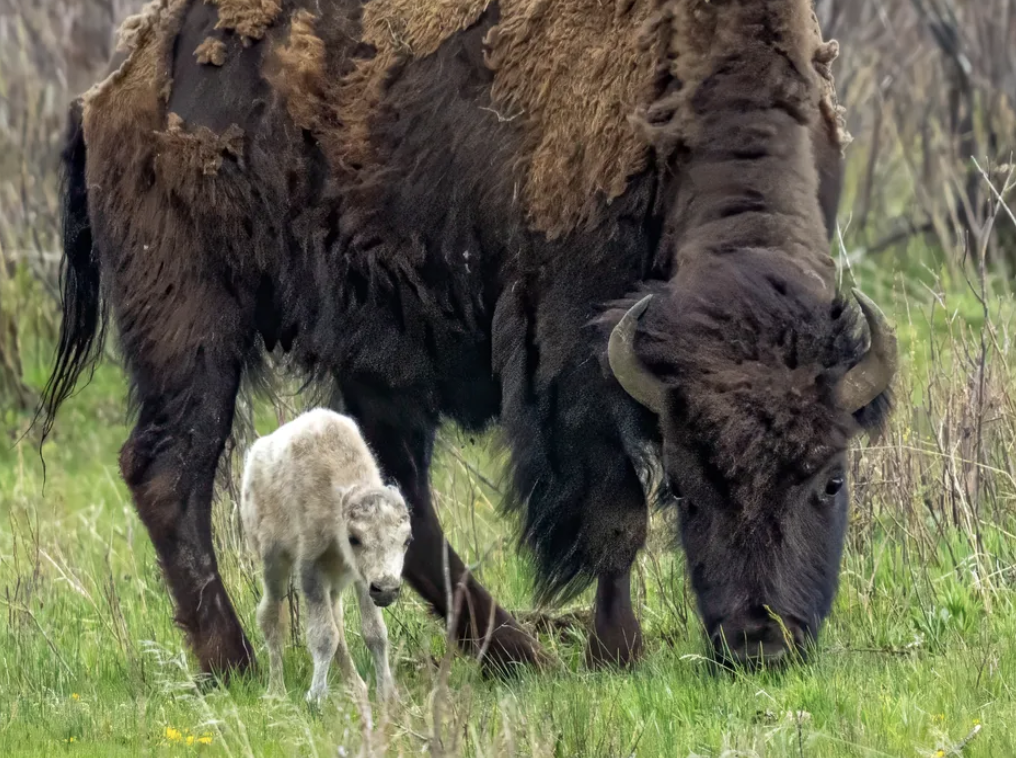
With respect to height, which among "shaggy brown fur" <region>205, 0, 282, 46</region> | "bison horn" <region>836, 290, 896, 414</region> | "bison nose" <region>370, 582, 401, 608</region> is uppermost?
"shaggy brown fur" <region>205, 0, 282, 46</region>

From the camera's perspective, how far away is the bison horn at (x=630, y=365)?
5.06 metres

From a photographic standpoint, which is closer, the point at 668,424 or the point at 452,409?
the point at 668,424

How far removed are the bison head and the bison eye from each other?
21 millimetres

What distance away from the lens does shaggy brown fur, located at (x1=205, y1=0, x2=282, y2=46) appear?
627 cm

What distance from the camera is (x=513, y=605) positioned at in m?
6.83

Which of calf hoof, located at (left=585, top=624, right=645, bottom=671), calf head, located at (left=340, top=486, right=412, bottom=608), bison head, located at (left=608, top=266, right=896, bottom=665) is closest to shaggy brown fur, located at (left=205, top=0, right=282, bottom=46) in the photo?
bison head, located at (left=608, top=266, right=896, bottom=665)

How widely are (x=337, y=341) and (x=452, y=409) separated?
1.64 ft

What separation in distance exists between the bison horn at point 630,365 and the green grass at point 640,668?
791 mm

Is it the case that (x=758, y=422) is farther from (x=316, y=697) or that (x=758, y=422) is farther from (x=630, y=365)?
(x=316, y=697)

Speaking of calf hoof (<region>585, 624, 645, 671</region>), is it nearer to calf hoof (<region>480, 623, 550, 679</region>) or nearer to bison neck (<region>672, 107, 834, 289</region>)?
calf hoof (<region>480, 623, 550, 679</region>)

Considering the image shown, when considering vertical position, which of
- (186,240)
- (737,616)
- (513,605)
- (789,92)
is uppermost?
(789,92)

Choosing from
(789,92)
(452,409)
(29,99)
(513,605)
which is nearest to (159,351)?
(452,409)

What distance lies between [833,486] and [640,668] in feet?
2.99

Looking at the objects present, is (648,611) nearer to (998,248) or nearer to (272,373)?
(272,373)
